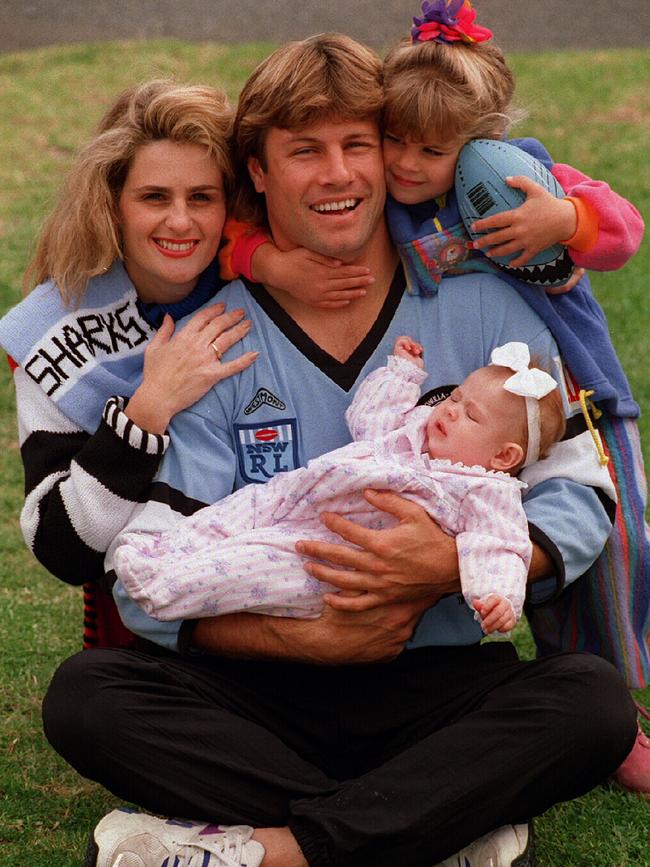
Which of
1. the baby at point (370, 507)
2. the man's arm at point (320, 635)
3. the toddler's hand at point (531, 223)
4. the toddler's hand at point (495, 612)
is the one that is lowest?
the man's arm at point (320, 635)

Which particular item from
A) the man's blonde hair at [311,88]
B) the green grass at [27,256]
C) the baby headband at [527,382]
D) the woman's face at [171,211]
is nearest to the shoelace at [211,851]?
the green grass at [27,256]

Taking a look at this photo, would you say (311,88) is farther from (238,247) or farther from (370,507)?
(370,507)

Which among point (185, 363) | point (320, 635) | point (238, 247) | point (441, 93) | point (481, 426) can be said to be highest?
point (441, 93)

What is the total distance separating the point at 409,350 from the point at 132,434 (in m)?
0.70

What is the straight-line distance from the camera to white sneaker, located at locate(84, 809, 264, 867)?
295cm

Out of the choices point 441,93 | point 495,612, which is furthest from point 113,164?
point 495,612

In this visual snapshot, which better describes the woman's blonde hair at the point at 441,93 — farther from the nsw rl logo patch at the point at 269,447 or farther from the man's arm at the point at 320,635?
the man's arm at the point at 320,635

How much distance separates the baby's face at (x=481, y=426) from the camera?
318 cm

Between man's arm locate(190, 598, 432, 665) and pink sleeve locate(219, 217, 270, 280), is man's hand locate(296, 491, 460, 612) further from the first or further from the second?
pink sleeve locate(219, 217, 270, 280)

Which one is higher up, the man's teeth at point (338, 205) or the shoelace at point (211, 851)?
the man's teeth at point (338, 205)

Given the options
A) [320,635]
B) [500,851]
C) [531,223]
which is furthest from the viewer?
[531,223]

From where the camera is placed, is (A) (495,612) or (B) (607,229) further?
(B) (607,229)

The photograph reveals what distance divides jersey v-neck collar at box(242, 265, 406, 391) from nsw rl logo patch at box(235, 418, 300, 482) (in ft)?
0.52

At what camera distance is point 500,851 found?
3004 millimetres
